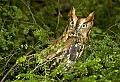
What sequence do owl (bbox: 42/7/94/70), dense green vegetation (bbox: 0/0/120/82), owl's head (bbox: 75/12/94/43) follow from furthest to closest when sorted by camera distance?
owl's head (bbox: 75/12/94/43) → owl (bbox: 42/7/94/70) → dense green vegetation (bbox: 0/0/120/82)

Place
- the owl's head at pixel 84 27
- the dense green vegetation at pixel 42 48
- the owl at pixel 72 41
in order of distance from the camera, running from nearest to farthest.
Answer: the dense green vegetation at pixel 42 48, the owl at pixel 72 41, the owl's head at pixel 84 27

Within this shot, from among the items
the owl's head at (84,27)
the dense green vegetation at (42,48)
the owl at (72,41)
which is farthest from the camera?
the owl's head at (84,27)

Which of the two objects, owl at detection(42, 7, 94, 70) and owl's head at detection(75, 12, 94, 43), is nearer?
owl at detection(42, 7, 94, 70)

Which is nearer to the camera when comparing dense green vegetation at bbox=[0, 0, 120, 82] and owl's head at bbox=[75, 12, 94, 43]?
dense green vegetation at bbox=[0, 0, 120, 82]

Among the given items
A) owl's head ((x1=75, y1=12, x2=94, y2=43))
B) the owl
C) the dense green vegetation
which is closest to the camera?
the dense green vegetation

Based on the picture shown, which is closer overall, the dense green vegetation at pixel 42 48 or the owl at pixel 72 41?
the dense green vegetation at pixel 42 48

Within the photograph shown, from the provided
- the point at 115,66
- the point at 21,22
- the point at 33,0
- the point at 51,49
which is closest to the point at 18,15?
the point at 21,22
